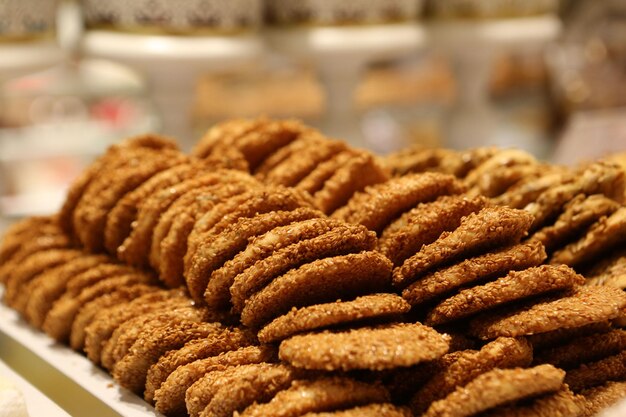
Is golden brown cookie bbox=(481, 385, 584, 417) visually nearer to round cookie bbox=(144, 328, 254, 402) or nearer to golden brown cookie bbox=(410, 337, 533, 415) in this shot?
golden brown cookie bbox=(410, 337, 533, 415)

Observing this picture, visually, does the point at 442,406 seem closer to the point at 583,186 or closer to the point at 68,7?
the point at 583,186

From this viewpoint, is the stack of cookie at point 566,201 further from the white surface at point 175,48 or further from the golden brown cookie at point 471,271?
the white surface at point 175,48

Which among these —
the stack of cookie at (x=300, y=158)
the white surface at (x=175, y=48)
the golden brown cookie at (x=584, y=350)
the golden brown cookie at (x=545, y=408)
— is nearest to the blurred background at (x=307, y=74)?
the white surface at (x=175, y=48)

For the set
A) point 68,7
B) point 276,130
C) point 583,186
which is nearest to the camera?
point 583,186

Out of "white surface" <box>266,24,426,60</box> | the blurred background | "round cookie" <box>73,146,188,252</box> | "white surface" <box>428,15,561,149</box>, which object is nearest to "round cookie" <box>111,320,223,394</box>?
"round cookie" <box>73,146,188,252</box>

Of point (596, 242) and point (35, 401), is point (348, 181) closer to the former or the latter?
point (596, 242)

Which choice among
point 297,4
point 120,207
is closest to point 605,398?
point 120,207
